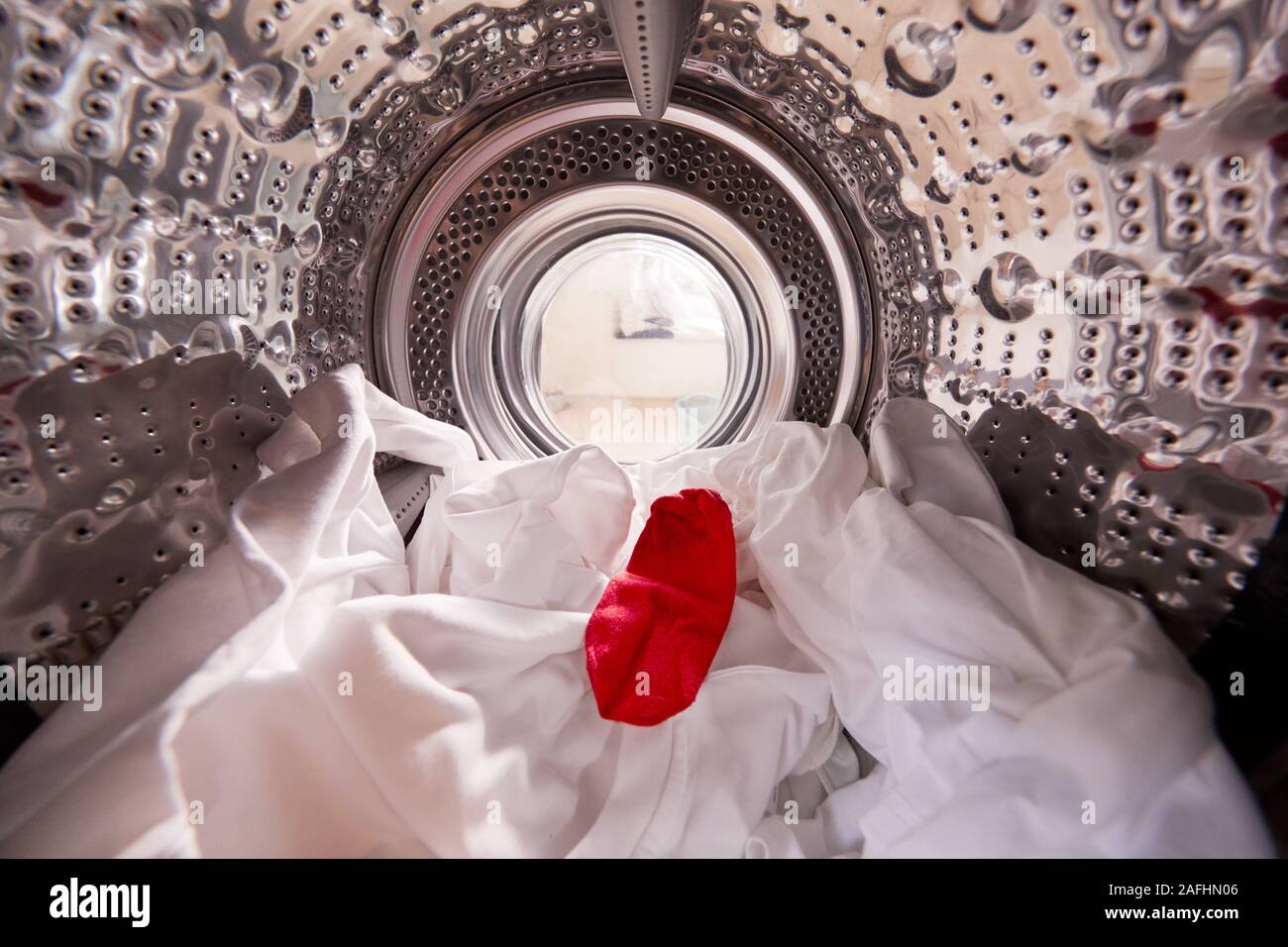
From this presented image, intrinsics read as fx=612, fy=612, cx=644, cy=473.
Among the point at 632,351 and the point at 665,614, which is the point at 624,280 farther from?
the point at 665,614

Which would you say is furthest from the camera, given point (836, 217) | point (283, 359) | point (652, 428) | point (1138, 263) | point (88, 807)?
point (652, 428)

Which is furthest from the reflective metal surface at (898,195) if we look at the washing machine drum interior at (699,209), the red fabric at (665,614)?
the red fabric at (665,614)

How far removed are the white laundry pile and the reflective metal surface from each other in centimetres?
8

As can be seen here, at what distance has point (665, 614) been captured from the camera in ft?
1.75

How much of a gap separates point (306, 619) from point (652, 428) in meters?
0.65

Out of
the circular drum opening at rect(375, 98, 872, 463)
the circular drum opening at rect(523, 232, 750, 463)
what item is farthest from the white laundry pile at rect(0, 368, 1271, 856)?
the circular drum opening at rect(523, 232, 750, 463)

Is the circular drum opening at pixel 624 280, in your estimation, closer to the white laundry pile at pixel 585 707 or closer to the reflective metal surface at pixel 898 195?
the reflective metal surface at pixel 898 195

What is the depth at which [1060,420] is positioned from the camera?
502 mm

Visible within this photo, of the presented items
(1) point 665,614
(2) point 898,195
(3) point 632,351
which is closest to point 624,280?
(3) point 632,351

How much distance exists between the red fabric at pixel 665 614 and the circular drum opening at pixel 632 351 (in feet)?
1.12

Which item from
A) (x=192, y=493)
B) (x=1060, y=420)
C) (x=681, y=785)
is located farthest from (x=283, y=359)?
(x=1060, y=420)

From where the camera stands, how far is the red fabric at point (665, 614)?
48 cm

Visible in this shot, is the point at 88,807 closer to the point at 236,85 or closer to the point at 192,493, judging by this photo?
the point at 192,493

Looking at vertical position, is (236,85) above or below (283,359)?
above
